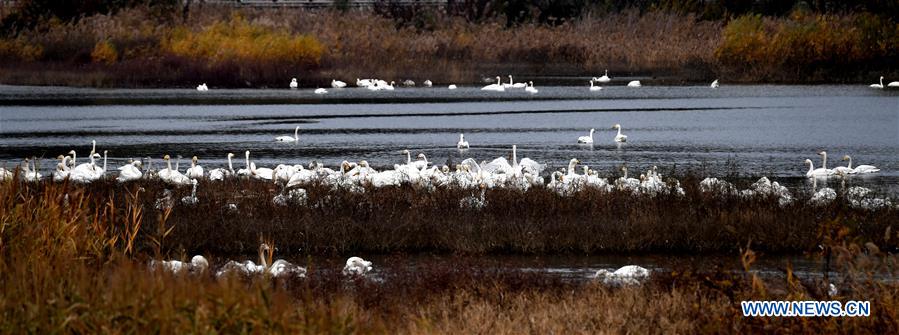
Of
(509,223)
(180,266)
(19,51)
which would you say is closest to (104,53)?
(19,51)

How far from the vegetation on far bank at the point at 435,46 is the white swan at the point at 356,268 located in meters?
41.1

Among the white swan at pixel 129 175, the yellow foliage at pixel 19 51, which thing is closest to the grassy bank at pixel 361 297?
the white swan at pixel 129 175

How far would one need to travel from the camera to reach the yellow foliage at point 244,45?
5650 cm

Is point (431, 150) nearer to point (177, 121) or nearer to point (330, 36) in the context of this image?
point (177, 121)

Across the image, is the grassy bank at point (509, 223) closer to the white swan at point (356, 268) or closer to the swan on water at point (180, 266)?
the white swan at point (356, 268)

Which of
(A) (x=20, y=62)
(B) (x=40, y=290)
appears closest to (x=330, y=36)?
(A) (x=20, y=62)

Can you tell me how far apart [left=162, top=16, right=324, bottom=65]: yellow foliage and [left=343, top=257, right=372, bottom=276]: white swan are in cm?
4306

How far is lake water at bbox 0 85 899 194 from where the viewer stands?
29.5 metres

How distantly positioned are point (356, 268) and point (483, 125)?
86.0 ft

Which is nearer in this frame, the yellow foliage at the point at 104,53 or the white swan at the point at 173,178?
the white swan at the point at 173,178

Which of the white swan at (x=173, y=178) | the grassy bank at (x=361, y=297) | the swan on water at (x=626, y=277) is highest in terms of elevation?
the grassy bank at (x=361, y=297)

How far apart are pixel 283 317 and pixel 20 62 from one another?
177 ft

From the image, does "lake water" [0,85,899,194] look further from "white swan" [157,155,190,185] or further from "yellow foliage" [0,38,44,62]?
"white swan" [157,155,190,185]

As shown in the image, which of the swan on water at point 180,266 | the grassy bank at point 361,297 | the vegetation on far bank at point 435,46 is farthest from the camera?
the vegetation on far bank at point 435,46
